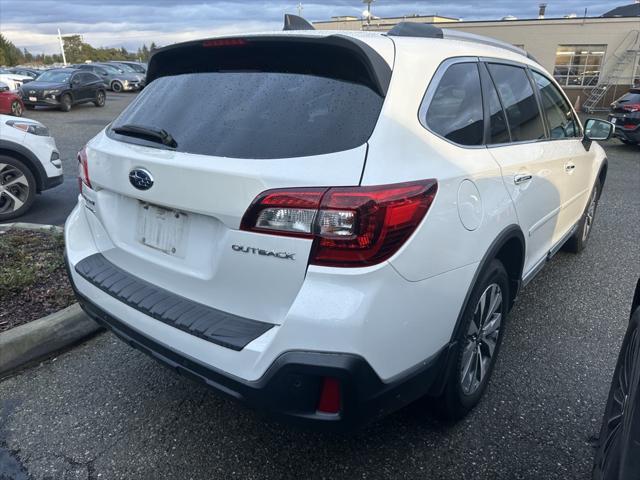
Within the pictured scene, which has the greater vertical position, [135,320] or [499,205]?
[499,205]

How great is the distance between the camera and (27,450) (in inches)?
92.5

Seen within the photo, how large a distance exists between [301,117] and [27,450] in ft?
6.64

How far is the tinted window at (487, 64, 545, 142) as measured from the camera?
2.78m

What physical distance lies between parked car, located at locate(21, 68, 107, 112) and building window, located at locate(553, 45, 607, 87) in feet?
77.3

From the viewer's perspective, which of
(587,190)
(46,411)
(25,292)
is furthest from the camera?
(587,190)

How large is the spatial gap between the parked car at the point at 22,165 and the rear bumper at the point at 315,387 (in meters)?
4.82

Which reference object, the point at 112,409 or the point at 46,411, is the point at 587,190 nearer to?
the point at 112,409

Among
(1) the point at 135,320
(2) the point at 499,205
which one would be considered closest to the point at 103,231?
(1) the point at 135,320

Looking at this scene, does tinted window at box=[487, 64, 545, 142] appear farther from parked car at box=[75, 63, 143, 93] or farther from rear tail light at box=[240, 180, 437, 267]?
parked car at box=[75, 63, 143, 93]

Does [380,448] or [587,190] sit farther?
[587,190]

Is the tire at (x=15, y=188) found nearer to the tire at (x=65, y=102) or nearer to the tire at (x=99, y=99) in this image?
the tire at (x=65, y=102)

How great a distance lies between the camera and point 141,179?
6.79 ft

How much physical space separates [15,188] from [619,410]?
6218 mm

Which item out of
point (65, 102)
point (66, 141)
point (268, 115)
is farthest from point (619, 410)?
point (65, 102)
